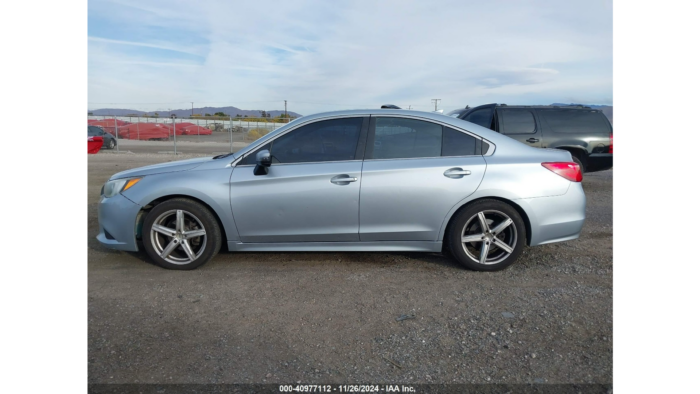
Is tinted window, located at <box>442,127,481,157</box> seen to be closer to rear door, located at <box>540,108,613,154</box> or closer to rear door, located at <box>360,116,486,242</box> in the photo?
rear door, located at <box>360,116,486,242</box>

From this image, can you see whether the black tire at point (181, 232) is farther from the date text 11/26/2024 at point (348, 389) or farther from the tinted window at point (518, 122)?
the tinted window at point (518, 122)

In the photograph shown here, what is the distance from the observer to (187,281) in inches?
176

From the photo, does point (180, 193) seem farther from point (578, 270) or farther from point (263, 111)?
point (263, 111)

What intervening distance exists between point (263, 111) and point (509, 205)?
38.0 metres

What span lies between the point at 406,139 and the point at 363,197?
30.5 inches

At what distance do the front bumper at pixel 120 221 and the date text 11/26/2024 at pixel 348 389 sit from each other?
2.78 metres

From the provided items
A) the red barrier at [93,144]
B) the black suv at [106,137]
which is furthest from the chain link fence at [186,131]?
the red barrier at [93,144]

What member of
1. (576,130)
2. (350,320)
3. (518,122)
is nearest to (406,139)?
(350,320)

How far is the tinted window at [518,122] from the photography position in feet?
30.6

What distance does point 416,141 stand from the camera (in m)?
4.79

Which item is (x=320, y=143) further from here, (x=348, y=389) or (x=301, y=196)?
(x=348, y=389)

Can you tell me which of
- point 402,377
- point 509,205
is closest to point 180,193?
point 402,377

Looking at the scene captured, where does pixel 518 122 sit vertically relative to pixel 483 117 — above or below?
below

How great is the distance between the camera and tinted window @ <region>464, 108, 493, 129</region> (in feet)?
31.6
